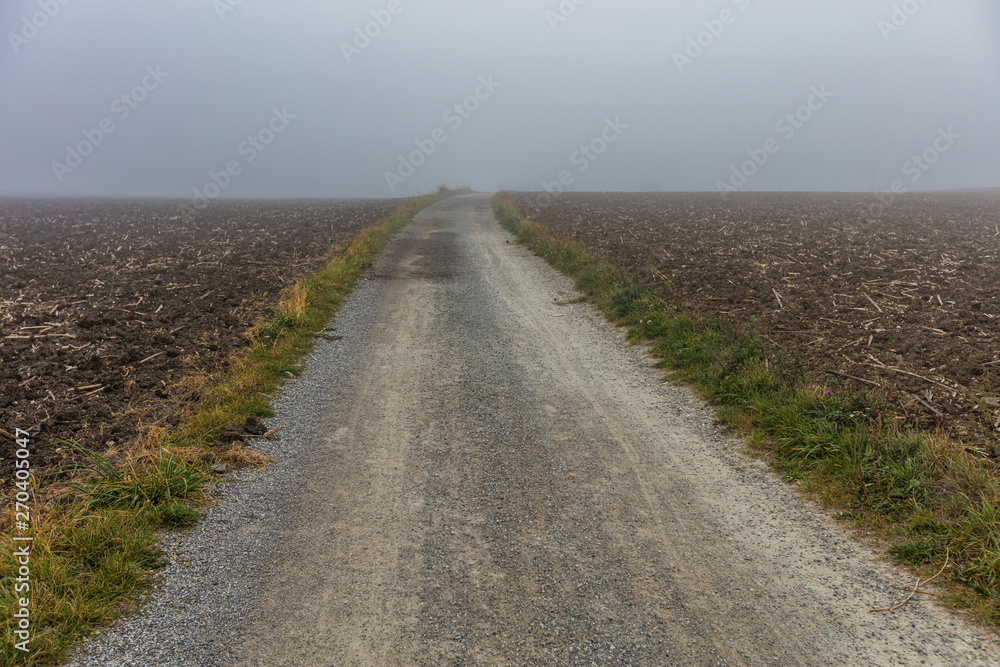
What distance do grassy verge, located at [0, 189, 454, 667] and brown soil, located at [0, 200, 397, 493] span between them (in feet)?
1.81

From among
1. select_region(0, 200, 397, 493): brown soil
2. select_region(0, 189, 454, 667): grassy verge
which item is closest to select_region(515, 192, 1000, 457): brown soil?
select_region(0, 189, 454, 667): grassy verge

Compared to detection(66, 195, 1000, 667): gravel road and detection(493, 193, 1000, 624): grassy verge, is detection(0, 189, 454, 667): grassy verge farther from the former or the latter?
detection(493, 193, 1000, 624): grassy verge

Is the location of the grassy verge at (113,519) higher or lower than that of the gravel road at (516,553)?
higher

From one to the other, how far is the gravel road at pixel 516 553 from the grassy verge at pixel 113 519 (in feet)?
0.79

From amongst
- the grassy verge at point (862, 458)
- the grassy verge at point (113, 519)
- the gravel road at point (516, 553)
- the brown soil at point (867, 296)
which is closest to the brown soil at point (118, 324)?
the grassy verge at point (113, 519)

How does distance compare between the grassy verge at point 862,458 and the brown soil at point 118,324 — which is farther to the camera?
the brown soil at point 118,324

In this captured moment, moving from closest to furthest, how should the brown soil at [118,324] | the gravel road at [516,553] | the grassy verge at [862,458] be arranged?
1. the gravel road at [516,553]
2. the grassy verge at [862,458]
3. the brown soil at [118,324]

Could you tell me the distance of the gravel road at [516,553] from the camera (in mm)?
3465

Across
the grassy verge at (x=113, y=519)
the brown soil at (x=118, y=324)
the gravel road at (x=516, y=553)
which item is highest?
the brown soil at (x=118, y=324)

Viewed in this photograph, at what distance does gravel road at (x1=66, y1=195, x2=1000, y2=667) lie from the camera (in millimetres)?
3465

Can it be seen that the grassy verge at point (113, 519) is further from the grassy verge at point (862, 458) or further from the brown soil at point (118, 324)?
the grassy verge at point (862, 458)

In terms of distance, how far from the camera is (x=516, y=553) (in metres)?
4.38

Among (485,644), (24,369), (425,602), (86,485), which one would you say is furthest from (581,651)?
(24,369)

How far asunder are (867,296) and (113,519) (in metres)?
12.8
